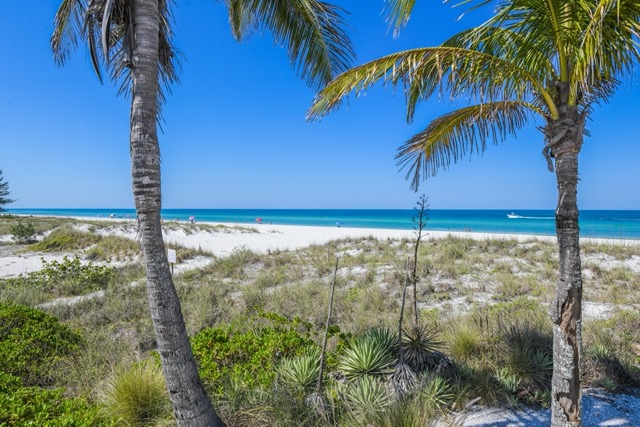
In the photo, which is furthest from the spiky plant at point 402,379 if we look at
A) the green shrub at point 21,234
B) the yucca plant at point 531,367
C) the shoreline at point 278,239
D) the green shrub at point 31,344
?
the green shrub at point 21,234

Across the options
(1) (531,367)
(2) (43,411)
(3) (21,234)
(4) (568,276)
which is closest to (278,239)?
(3) (21,234)

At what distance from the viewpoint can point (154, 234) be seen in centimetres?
281

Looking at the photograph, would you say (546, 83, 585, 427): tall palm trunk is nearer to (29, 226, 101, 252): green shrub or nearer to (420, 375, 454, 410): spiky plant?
(420, 375, 454, 410): spiky plant

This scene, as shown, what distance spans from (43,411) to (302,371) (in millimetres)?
2468

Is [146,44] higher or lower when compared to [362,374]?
higher

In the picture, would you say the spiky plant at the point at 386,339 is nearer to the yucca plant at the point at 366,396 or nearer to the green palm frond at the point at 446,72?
the yucca plant at the point at 366,396

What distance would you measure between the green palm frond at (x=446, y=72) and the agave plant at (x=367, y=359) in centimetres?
295

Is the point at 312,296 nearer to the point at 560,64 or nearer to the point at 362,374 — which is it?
the point at 362,374

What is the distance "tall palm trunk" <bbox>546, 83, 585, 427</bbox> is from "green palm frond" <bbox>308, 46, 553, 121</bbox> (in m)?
0.36

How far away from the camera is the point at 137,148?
2.79 meters

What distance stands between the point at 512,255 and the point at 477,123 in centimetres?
1054

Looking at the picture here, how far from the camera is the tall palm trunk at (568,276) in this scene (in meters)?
2.85

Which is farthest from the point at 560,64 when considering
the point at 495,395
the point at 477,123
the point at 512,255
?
the point at 512,255

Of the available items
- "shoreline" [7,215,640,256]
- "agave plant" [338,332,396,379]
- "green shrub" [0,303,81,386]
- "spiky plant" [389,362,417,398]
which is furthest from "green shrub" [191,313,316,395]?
"shoreline" [7,215,640,256]
